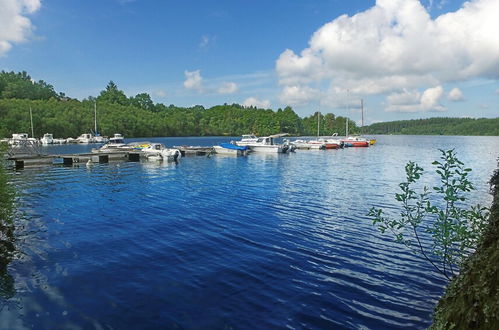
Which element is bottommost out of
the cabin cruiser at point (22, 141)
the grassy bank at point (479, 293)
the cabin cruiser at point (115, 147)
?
the grassy bank at point (479, 293)

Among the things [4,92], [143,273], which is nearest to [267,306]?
[143,273]

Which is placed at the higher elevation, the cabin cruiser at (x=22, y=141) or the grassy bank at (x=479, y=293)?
the cabin cruiser at (x=22, y=141)

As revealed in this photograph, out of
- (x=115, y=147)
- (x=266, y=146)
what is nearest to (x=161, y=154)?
(x=115, y=147)

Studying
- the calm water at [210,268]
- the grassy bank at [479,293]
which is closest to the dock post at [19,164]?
the calm water at [210,268]

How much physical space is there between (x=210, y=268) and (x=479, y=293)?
8501mm

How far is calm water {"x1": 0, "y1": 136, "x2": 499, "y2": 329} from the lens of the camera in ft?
27.4

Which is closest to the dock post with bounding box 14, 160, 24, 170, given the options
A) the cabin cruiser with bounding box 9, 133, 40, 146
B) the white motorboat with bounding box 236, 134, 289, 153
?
the cabin cruiser with bounding box 9, 133, 40, 146

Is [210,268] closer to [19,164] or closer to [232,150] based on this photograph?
[19,164]

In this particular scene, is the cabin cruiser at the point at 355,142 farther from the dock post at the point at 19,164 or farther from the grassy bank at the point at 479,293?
the grassy bank at the point at 479,293

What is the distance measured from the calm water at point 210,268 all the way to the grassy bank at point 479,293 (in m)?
3.19

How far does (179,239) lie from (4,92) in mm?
190126

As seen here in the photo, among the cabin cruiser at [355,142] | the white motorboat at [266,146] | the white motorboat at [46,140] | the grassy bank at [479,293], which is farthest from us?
the white motorboat at [46,140]

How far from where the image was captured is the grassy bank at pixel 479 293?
4307mm

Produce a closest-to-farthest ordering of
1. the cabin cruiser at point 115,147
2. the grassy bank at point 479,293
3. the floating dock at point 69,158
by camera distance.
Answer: the grassy bank at point 479,293
the floating dock at point 69,158
the cabin cruiser at point 115,147
